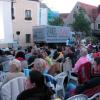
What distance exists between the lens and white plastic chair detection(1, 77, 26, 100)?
23.4 ft

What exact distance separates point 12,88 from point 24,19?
40.8 meters

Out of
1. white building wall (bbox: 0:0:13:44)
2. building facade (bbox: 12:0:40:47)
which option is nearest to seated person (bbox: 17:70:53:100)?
white building wall (bbox: 0:0:13:44)

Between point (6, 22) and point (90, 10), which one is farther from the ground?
point (90, 10)

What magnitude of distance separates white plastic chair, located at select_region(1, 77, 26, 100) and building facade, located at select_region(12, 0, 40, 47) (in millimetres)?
39352

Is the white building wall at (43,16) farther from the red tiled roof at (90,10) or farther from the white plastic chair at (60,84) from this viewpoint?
the white plastic chair at (60,84)

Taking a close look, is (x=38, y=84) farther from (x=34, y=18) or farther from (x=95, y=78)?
(x=34, y=18)

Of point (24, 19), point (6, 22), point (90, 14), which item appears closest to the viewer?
point (6, 22)

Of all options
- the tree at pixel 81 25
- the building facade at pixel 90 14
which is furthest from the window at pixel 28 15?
the building facade at pixel 90 14

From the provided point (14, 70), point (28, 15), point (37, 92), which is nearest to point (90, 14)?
point (28, 15)

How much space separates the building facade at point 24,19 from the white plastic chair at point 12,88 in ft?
129

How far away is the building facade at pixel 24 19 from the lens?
47.2 meters

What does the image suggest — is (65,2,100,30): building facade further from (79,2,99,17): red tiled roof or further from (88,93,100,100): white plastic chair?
(88,93,100,100): white plastic chair

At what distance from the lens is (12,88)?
23.4 ft

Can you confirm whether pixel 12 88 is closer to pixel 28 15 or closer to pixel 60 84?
pixel 60 84
